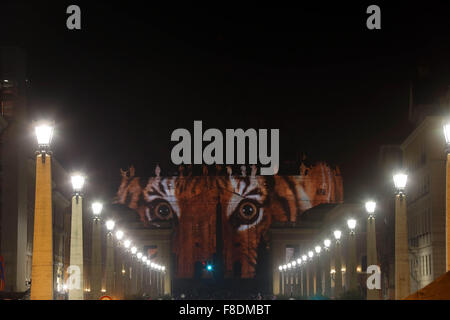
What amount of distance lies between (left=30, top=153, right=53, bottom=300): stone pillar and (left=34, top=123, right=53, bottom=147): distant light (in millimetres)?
378

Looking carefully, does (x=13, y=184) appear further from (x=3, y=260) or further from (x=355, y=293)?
(x=355, y=293)

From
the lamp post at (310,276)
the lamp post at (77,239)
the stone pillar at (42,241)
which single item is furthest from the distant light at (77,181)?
the lamp post at (310,276)

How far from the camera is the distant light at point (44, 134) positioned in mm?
26766

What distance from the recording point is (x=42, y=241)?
1040 inches

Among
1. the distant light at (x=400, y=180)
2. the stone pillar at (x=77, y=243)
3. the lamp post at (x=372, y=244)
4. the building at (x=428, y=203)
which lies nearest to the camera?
the stone pillar at (x=77, y=243)

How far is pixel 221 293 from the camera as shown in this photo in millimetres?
146750

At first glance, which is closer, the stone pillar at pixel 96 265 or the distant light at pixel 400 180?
the distant light at pixel 400 180

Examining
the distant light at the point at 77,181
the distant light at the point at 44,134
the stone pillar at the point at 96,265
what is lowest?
the stone pillar at the point at 96,265

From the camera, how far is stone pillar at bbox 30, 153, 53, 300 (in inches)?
1029

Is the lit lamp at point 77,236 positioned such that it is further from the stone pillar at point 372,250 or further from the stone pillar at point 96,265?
the stone pillar at point 372,250

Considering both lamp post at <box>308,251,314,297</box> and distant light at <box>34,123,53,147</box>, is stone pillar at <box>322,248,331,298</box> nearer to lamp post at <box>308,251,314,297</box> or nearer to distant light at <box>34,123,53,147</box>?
lamp post at <box>308,251,314,297</box>

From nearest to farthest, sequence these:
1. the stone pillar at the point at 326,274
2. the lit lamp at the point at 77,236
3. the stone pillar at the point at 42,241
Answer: the stone pillar at the point at 42,241, the lit lamp at the point at 77,236, the stone pillar at the point at 326,274

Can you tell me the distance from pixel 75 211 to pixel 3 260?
36036 mm
